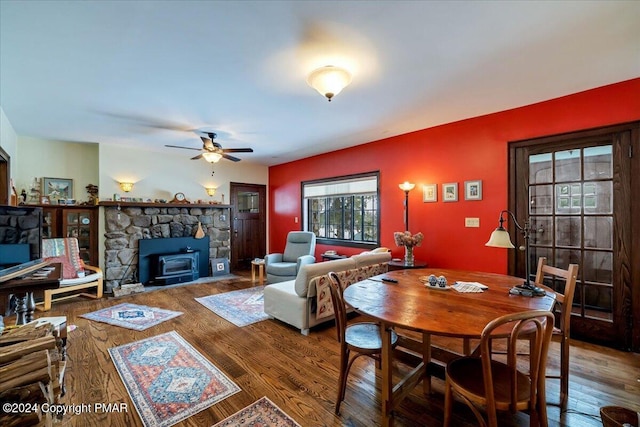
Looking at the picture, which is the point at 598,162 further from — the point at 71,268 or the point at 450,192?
the point at 71,268

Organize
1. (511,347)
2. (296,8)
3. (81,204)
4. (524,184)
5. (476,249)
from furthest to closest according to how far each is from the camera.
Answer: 1. (81,204)
2. (476,249)
3. (524,184)
4. (296,8)
5. (511,347)

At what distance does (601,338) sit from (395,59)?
3337 mm

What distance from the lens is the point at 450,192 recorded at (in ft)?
12.5

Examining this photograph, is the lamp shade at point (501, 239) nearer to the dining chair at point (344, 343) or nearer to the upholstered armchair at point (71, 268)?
the dining chair at point (344, 343)

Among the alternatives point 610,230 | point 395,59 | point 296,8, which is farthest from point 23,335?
point 610,230

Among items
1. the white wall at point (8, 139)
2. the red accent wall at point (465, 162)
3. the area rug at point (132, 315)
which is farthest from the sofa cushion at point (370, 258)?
the white wall at point (8, 139)

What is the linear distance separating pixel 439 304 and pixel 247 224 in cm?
575

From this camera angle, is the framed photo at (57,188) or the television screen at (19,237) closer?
the television screen at (19,237)

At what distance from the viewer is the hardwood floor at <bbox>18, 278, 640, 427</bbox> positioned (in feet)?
5.94

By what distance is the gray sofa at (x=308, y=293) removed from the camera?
3.02m

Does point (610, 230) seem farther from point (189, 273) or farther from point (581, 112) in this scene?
point (189, 273)

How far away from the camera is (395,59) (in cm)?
226

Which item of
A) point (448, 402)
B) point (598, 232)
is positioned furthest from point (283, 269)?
point (598, 232)

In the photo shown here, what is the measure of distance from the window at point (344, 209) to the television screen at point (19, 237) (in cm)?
408
